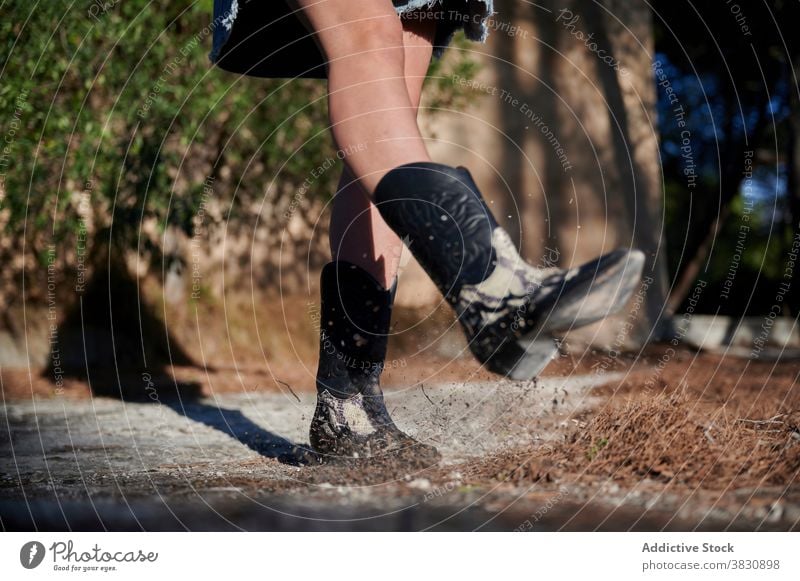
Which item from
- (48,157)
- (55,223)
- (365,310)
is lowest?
(365,310)

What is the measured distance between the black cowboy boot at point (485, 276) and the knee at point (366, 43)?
0.72ft

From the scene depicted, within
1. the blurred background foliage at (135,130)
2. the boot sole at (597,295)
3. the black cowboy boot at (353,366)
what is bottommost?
the black cowboy boot at (353,366)

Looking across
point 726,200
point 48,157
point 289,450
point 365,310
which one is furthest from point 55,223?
point 726,200

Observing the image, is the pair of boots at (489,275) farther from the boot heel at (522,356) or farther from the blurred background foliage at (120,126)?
the blurred background foliage at (120,126)

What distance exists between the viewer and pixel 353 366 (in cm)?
162

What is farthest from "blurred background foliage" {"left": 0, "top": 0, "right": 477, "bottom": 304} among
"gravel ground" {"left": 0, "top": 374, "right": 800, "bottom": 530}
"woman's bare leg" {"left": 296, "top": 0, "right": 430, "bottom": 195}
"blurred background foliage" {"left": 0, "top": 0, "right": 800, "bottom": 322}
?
"woman's bare leg" {"left": 296, "top": 0, "right": 430, "bottom": 195}

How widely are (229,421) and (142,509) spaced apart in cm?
110

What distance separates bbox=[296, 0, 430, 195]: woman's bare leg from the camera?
1172mm

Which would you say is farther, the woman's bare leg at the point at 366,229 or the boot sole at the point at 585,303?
the woman's bare leg at the point at 366,229

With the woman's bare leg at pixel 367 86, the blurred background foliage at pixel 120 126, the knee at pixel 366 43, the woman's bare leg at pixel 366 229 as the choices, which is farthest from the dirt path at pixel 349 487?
the blurred background foliage at pixel 120 126

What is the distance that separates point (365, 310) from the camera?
1.60 m

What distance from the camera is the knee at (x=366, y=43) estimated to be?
1.25 m

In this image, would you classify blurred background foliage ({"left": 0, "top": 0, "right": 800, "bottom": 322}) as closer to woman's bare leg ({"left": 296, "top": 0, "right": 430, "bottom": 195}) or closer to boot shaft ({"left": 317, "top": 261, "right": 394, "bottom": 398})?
boot shaft ({"left": 317, "top": 261, "right": 394, "bottom": 398})

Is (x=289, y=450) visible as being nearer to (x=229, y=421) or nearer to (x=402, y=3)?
(x=229, y=421)
